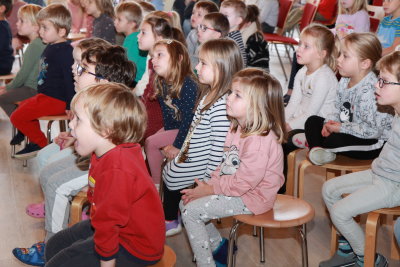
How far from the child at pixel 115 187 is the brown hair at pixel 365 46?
1319mm

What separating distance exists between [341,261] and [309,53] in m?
1.16

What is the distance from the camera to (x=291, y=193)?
3018mm

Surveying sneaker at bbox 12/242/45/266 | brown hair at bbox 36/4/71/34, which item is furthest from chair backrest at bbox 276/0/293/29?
sneaker at bbox 12/242/45/266

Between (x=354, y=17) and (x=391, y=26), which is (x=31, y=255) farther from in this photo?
(x=354, y=17)

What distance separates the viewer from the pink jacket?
7.34 feet

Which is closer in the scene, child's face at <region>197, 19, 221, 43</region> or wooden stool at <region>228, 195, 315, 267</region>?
wooden stool at <region>228, 195, 315, 267</region>

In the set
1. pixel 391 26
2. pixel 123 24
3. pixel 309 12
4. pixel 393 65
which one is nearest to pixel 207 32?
pixel 123 24

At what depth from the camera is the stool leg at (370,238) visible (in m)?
2.27

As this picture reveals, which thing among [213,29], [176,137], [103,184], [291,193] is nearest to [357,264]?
[291,193]

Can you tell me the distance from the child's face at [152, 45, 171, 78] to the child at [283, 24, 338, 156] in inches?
27.4

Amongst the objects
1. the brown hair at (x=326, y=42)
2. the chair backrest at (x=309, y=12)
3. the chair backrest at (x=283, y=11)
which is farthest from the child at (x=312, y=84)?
the chair backrest at (x=283, y=11)

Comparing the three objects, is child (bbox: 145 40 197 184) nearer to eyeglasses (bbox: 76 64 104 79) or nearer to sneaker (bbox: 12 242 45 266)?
eyeglasses (bbox: 76 64 104 79)

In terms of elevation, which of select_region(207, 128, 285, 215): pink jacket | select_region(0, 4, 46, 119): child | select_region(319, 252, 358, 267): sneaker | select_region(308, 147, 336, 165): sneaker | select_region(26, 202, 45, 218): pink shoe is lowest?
select_region(26, 202, 45, 218): pink shoe

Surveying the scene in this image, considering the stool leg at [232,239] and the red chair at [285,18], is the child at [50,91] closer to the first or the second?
the stool leg at [232,239]
